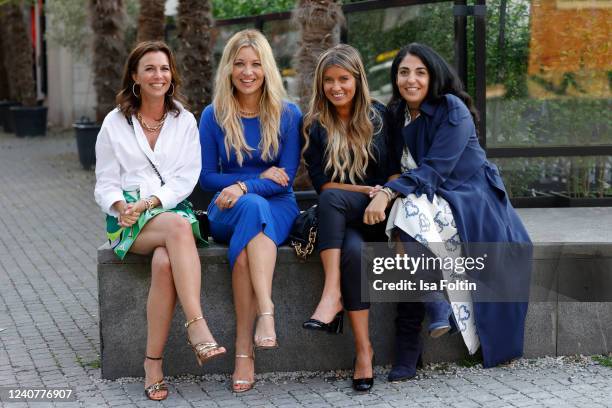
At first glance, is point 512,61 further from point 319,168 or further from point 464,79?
point 319,168

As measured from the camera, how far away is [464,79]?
8203mm

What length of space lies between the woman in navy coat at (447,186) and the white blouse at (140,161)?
3.36 feet

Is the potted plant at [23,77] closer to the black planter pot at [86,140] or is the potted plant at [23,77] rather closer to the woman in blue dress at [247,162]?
the black planter pot at [86,140]

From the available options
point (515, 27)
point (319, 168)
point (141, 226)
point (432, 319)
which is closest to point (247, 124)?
point (319, 168)

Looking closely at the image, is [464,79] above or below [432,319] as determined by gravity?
above

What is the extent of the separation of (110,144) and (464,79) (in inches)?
144

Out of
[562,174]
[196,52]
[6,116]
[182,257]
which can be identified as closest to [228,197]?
[182,257]

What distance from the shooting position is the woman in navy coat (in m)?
5.30

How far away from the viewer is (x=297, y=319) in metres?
5.51

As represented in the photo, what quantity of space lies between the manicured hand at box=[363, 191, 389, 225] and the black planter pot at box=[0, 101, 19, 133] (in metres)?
20.0

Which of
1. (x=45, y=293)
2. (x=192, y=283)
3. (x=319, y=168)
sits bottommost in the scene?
(x=45, y=293)

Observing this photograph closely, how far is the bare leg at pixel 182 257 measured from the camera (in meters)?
5.07

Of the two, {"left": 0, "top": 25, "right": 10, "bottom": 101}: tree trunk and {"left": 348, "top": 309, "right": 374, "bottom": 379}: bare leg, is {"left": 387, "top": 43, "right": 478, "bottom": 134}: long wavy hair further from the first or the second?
{"left": 0, "top": 25, "right": 10, "bottom": 101}: tree trunk

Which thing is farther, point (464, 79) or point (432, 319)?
point (464, 79)
